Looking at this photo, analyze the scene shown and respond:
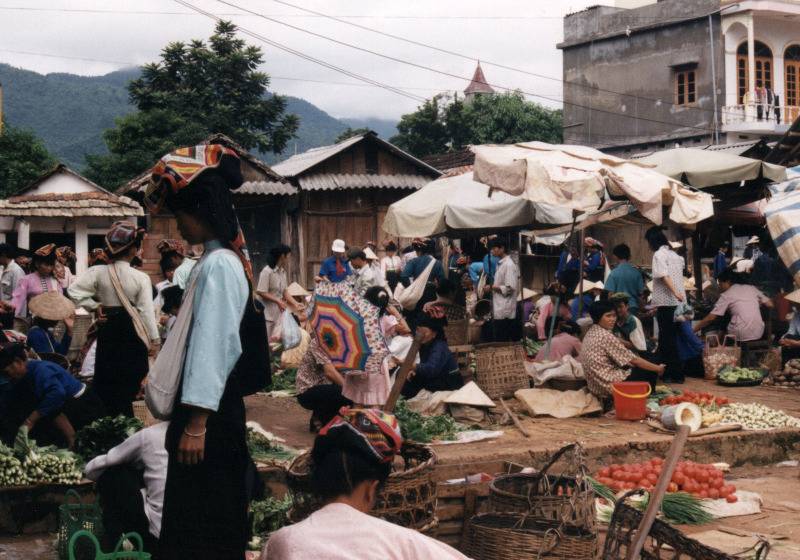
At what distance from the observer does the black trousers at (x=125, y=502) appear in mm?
4641

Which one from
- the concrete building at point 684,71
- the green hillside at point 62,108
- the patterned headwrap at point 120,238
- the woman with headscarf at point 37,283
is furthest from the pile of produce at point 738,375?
the green hillside at point 62,108

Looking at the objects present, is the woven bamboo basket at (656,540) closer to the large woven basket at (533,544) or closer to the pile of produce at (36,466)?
the large woven basket at (533,544)

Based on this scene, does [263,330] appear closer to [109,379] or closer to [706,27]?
[109,379]

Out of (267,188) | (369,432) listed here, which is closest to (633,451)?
(369,432)

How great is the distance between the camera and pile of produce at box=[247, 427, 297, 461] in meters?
6.83

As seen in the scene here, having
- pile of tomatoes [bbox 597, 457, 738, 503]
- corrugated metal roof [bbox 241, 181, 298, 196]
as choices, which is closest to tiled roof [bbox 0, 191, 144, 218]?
corrugated metal roof [bbox 241, 181, 298, 196]

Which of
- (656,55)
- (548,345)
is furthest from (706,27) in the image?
(548,345)

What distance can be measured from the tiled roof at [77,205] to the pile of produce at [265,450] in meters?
15.6

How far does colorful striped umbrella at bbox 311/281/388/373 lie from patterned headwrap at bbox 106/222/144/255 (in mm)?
1474

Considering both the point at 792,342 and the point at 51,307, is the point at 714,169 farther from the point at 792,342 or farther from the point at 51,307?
the point at 51,307

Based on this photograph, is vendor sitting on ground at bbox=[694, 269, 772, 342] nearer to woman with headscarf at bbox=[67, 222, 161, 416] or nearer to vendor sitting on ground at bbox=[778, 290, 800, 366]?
vendor sitting on ground at bbox=[778, 290, 800, 366]

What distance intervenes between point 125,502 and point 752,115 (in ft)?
92.0

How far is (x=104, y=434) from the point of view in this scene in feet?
20.4

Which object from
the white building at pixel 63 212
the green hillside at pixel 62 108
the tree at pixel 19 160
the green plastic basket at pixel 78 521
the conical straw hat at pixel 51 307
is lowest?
the green plastic basket at pixel 78 521
